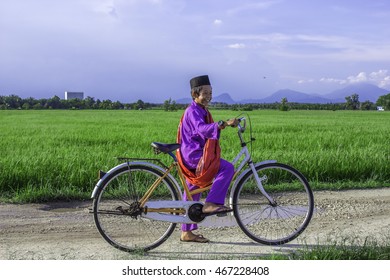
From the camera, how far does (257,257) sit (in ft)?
15.3

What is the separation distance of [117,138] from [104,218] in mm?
9160

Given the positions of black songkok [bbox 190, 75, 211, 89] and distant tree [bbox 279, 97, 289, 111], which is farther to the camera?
distant tree [bbox 279, 97, 289, 111]

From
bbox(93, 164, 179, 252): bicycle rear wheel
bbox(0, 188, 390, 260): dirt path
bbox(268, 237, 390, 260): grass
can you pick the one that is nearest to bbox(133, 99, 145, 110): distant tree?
bbox(0, 188, 390, 260): dirt path

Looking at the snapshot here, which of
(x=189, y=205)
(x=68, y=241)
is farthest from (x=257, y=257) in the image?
(x=68, y=241)

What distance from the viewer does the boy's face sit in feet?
16.0

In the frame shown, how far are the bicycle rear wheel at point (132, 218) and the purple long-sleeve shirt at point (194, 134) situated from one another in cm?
33

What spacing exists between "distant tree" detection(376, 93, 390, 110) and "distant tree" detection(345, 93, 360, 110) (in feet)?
23.6

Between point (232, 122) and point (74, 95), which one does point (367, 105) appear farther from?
point (232, 122)

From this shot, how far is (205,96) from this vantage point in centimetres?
489

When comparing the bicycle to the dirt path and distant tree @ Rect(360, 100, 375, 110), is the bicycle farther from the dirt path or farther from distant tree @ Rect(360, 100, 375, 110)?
distant tree @ Rect(360, 100, 375, 110)

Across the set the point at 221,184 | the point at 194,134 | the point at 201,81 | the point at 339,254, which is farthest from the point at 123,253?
the point at 339,254

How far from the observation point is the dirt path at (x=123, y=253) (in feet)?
15.8

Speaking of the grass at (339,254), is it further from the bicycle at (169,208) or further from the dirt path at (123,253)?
the bicycle at (169,208)

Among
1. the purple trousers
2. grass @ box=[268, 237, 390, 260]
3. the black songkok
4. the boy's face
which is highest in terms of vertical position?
the black songkok
